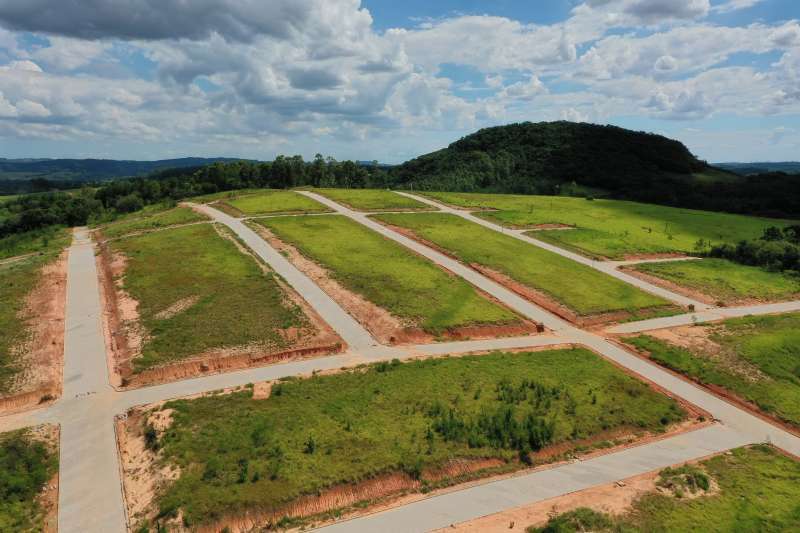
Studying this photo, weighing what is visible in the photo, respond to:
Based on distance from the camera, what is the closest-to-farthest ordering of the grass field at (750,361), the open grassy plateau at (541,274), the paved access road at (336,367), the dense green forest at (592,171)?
the paved access road at (336,367), the grass field at (750,361), the open grassy plateau at (541,274), the dense green forest at (592,171)

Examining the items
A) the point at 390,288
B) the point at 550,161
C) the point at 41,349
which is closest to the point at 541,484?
the point at 390,288

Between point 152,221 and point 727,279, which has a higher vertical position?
point 152,221

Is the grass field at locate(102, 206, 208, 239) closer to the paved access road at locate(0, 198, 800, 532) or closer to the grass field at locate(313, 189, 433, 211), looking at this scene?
the paved access road at locate(0, 198, 800, 532)

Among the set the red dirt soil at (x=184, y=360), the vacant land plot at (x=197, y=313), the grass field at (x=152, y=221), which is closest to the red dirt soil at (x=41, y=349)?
the red dirt soil at (x=184, y=360)

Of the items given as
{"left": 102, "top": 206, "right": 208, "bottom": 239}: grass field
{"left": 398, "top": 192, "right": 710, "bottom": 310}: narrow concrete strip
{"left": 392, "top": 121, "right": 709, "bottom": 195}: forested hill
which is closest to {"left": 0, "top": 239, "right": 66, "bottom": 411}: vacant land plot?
{"left": 102, "top": 206, "right": 208, "bottom": 239}: grass field

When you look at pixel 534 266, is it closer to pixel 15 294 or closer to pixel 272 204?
pixel 272 204

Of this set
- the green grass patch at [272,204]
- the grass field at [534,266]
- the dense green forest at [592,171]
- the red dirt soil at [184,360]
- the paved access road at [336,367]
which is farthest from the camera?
the dense green forest at [592,171]

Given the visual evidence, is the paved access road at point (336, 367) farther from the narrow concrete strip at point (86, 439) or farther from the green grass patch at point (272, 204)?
the green grass patch at point (272, 204)
